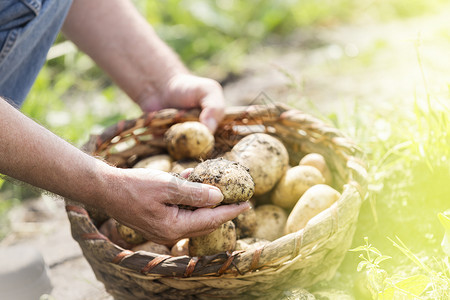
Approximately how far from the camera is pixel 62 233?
2.66m

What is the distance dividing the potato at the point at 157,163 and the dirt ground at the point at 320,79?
0.56 meters

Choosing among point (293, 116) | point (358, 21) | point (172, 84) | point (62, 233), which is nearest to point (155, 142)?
point (172, 84)

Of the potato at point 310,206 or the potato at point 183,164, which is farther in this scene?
Answer: the potato at point 183,164

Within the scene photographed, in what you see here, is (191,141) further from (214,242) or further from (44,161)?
(44,161)

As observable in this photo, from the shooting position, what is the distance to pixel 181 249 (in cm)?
173

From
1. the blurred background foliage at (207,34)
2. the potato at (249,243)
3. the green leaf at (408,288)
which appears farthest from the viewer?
the blurred background foliage at (207,34)

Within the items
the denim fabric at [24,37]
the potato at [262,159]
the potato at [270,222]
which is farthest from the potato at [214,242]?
the denim fabric at [24,37]

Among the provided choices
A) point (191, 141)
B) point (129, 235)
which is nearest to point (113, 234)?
point (129, 235)

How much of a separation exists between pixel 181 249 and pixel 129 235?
0.23 metres

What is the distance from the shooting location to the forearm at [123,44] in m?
2.38

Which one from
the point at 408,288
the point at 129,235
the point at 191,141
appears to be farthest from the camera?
the point at 191,141

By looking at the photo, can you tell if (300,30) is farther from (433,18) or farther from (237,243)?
(237,243)

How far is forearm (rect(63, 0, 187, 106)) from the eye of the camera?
238 centimetres

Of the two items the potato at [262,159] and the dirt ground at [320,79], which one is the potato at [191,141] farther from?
the dirt ground at [320,79]
